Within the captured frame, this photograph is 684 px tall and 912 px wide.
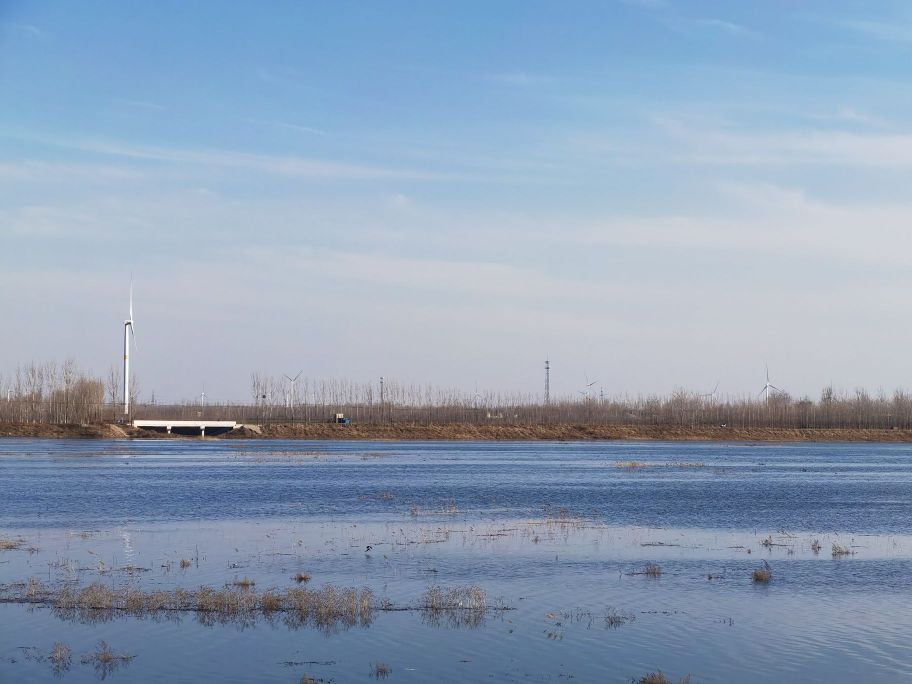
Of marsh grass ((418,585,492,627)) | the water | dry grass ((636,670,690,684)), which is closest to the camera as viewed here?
dry grass ((636,670,690,684))

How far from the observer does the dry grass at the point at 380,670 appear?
15348 mm

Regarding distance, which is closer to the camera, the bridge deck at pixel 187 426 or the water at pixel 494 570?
the water at pixel 494 570

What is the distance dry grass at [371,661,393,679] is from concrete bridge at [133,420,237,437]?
369 ft

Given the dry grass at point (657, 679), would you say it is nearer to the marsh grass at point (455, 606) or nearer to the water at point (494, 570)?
the water at point (494, 570)

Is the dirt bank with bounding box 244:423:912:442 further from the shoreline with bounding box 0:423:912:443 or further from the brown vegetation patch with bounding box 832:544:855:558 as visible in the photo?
the brown vegetation patch with bounding box 832:544:855:558

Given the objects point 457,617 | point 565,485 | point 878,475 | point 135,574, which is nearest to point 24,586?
point 135,574

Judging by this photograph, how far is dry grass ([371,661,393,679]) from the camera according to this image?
15.3 m

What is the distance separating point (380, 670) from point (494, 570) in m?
8.98

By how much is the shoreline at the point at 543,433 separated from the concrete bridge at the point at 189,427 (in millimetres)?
1696

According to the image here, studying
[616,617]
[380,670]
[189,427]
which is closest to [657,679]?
[380,670]

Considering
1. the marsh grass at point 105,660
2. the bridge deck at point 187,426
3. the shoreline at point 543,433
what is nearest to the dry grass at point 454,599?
the marsh grass at point 105,660

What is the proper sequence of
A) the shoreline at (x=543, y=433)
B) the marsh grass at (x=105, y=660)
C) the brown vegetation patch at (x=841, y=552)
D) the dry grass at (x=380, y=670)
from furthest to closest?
the shoreline at (x=543, y=433) → the brown vegetation patch at (x=841, y=552) → the marsh grass at (x=105, y=660) → the dry grass at (x=380, y=670)

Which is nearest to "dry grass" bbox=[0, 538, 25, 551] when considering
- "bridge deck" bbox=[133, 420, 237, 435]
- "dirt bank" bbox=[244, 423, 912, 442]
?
"bridge deck" bbox=[133, 420, 237, 435]

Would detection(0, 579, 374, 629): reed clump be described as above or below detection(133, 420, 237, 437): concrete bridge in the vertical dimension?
below
